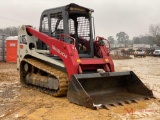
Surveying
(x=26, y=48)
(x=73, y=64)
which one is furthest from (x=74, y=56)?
(x=26, y=48)

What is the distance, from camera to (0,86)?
381 inches

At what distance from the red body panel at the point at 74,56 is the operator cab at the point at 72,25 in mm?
302

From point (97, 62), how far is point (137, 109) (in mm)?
2211

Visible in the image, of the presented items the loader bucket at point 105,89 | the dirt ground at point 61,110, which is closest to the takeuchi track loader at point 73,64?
the loader bucket at point 105,89

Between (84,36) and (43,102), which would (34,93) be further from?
(84,36)

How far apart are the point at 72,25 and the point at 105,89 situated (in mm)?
2441

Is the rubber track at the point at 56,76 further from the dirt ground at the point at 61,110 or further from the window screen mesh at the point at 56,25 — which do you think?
the window screen mesh at the point at 56,25

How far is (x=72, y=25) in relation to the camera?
861 cm

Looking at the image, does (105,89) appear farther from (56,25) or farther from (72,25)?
(56,25)

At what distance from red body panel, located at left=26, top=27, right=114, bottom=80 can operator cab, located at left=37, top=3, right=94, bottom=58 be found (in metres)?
0.30

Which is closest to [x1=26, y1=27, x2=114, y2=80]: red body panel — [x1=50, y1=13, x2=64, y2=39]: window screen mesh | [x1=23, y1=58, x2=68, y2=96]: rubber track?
[x1=23, y1=58, x2=68, y2=96]: rubber track

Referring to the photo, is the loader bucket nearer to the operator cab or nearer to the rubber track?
the rubber track

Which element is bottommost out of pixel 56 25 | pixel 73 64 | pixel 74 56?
pixel 73 64

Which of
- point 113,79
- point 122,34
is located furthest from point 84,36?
point 122,34
